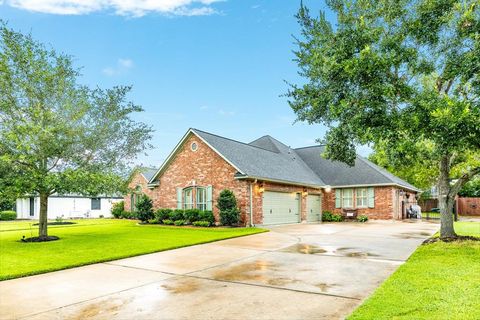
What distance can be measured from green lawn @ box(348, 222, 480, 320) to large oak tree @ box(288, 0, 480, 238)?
10.0ft

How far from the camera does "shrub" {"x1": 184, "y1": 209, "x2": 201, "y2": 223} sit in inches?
786

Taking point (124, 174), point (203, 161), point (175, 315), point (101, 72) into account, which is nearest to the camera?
point (175, 315)

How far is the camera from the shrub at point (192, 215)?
65.5 ft

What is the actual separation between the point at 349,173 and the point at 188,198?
12840 millimetres

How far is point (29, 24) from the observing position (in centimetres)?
1382

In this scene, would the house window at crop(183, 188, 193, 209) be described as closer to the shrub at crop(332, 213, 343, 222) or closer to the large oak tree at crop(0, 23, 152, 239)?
the large oak tree at crop(0, 23, 152, 239)

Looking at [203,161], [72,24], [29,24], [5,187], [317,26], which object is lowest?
[5,187]

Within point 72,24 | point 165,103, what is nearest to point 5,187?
point 72,24

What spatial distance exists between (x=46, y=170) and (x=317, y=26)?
11.6m

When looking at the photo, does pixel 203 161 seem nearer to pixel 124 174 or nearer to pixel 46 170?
pixel 124 174

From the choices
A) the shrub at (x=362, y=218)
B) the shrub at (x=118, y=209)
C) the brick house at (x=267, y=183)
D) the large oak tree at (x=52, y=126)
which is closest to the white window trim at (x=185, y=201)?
the brick house at (x=267, y=183)

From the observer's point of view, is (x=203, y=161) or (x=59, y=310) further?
(x=203, y=161)

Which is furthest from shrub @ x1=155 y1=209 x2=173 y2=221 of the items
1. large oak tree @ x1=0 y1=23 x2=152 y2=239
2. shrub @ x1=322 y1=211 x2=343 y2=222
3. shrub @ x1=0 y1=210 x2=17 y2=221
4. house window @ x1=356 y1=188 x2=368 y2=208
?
shrub @ x1=0 y1=210 x2=17 y2=221

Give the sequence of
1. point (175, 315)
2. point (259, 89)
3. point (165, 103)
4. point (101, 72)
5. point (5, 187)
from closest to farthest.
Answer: point (175, 315) < point (5, 187) < point (101, 72) < point (259, 89) < point (165, 103)
